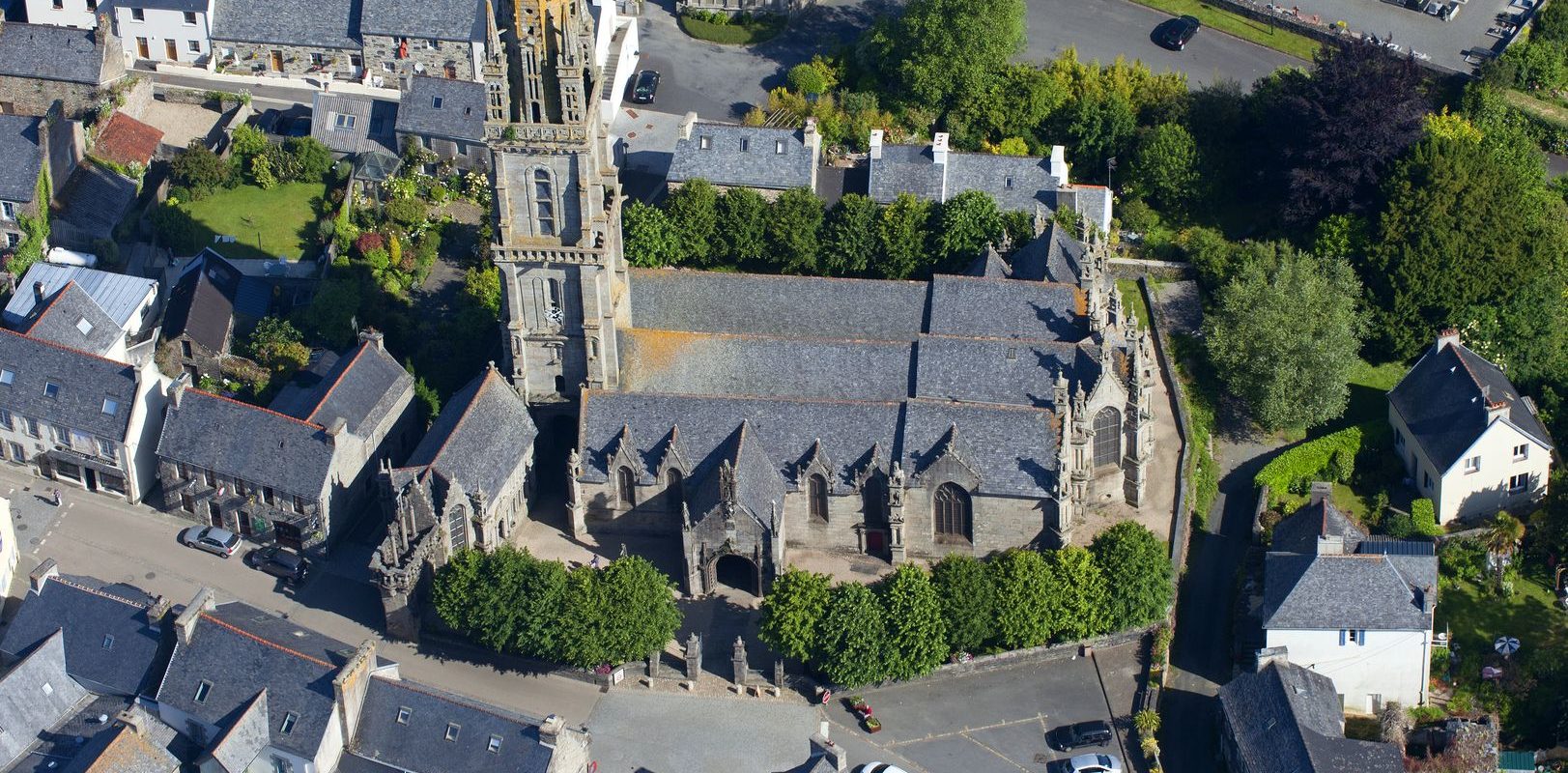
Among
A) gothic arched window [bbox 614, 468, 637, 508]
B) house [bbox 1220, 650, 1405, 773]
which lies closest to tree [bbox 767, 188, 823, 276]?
gothic arched window [bbox 614, 468, 637, 508]

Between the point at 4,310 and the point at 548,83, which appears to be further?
the point at 4,310

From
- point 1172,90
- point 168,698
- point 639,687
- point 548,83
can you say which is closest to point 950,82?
point 1172,90

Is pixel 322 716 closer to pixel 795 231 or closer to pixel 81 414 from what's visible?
pixel 81 414

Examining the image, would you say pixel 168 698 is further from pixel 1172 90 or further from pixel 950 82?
pixel 1172 90

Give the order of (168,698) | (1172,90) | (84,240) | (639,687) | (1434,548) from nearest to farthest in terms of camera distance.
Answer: (168,698) → (639,687) → (1434,548) → (84,240) → (1172,90)

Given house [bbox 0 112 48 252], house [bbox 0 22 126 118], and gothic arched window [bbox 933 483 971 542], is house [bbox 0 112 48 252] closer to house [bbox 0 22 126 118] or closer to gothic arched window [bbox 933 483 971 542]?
house [bbox 0 22 126 118]

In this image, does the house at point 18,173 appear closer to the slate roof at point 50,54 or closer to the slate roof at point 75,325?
the slate roof at point 75,325

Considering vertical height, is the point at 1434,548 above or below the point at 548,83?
below
